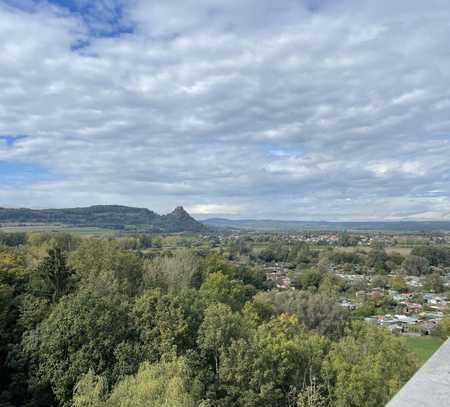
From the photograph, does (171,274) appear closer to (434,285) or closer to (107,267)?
(107,267)

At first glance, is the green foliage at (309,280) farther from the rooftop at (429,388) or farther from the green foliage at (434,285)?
the rooftop at (429,388)

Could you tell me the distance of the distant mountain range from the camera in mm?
136000

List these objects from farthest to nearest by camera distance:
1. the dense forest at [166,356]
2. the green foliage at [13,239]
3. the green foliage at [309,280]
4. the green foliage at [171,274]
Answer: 1. the green foliage at [309,280]
2. the green foliage at [13,239]
3. the green foliage at [171,274]
4. the dense forest at [166,356]

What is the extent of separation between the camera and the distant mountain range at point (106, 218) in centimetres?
13600

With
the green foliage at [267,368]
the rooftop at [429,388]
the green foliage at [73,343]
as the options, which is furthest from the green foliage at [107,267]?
the rooftop at [429,388]

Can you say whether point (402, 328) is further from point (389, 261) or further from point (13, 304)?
point (389, 261)

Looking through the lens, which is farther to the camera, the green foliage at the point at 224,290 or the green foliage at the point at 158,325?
the green foliage at the point at 224,290

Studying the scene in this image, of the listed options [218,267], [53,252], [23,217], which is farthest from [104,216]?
[53,252]

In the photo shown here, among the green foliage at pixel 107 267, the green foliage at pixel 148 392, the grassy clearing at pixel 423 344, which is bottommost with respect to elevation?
the grassy clearing at pixel 423 344

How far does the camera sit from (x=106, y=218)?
16425 cm

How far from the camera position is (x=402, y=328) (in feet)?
150

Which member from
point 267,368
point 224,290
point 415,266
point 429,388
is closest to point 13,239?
point 224,290

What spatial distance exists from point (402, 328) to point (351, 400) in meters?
33.7

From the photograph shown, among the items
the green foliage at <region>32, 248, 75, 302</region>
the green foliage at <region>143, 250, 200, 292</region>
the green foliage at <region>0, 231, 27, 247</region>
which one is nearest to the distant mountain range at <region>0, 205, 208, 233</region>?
the green foliage at <region>0, 231, 27, 247</region>
